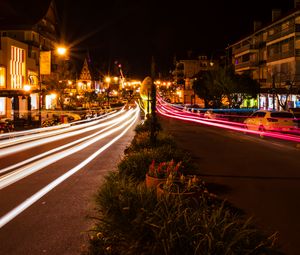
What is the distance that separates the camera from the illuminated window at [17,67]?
41.1 m

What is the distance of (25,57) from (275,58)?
30.8 meters

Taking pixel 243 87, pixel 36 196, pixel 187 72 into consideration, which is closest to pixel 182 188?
pixel 36 196

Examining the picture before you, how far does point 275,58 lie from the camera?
54.6 meters

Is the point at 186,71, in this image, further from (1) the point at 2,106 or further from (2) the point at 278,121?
(2) the point at 278,121

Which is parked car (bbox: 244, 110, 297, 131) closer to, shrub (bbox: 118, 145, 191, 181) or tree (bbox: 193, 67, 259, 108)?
shrub (bbox: 118, 145, 191, 181)

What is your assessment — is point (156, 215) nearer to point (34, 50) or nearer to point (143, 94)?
Answer: point (143, 94)

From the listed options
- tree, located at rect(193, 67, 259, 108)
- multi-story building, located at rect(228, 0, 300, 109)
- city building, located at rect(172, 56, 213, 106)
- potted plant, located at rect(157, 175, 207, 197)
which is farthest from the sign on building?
city building, located at rect(172, 56, 213, 106)

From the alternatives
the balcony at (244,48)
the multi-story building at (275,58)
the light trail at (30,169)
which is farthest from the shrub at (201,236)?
the balcony at (244,48)

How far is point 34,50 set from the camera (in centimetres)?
4875

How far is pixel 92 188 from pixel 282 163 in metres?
7.27

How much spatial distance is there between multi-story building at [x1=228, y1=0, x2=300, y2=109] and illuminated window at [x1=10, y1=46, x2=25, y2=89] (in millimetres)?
24593

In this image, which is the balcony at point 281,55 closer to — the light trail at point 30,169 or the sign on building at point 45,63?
the sign on building at point 45,63

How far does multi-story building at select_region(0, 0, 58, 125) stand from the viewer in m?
35.6

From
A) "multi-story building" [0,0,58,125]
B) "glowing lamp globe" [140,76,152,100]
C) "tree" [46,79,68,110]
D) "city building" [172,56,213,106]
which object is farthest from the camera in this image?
"city building" [172,56,213,106]
